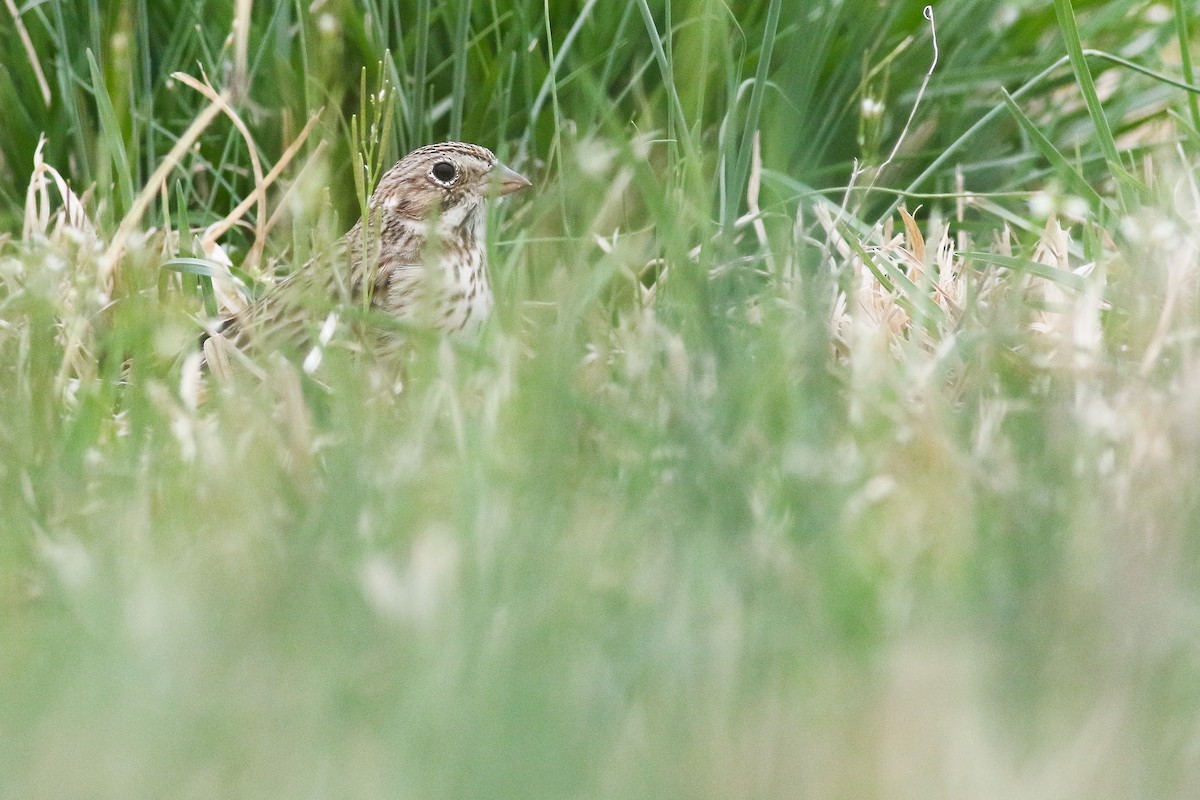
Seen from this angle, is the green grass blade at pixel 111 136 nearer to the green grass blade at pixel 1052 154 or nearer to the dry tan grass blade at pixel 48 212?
the dry tan grass blade at pixel 48 212

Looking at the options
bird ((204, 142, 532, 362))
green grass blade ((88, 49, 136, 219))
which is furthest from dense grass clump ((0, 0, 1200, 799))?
bird ((204, 142, 532, 362))

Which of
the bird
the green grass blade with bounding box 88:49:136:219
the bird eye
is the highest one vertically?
the green grass blade with bounding box 88:49:136:219

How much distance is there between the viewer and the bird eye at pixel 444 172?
3.95m

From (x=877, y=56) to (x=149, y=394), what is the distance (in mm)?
2325

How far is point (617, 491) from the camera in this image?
233 centimetres

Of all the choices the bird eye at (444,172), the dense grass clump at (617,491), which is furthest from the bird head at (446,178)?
the dense grass clump at (617,491)

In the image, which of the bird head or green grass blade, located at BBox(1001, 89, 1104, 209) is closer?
green grass blade, located at BBox(1001, 89, 1104, 209)

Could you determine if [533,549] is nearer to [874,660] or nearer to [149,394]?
[874,660]

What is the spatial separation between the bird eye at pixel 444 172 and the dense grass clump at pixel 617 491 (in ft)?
0.69

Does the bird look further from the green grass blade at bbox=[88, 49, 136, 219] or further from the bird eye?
the green grass blade at bbox=[88, 49, 136, 219]

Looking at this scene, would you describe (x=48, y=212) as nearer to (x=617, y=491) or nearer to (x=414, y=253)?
(x=414, y=253)

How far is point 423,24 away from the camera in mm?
3957

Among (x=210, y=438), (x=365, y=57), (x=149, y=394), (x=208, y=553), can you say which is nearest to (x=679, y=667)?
(x=208, y=553)

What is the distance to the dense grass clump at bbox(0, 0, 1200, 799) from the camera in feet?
5.26
